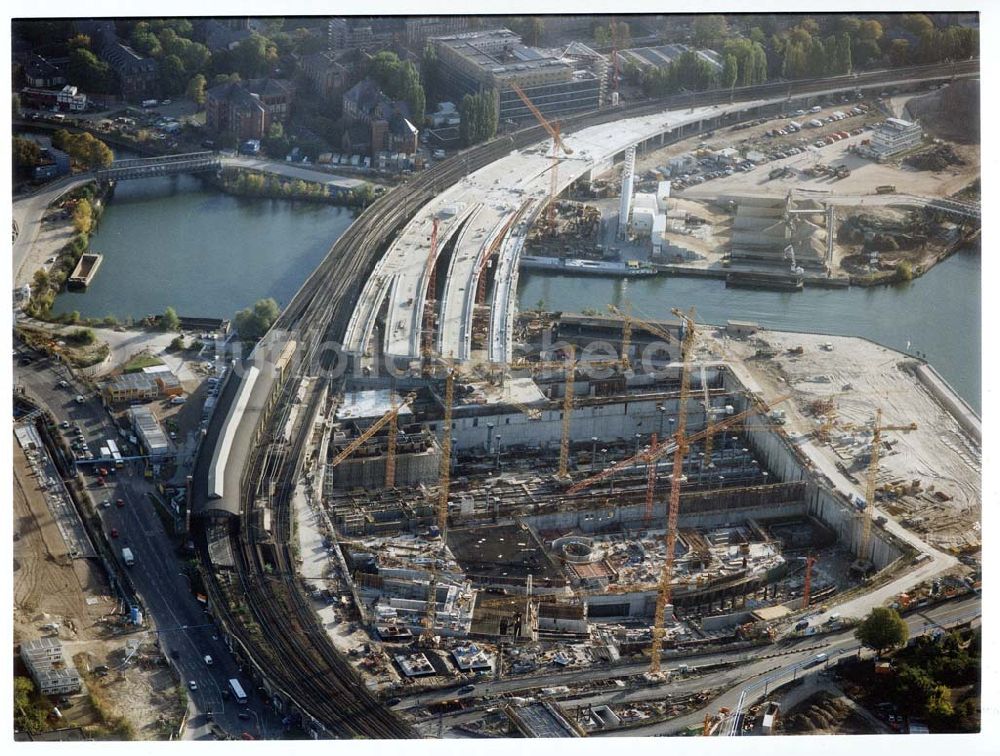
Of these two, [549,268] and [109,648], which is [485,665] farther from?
[549,268]

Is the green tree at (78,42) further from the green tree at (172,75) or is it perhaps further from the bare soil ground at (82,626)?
the bare soil ground at (82,626)

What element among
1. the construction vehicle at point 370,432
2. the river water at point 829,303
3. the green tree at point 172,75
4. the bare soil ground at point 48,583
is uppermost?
the green tree at point 172,75

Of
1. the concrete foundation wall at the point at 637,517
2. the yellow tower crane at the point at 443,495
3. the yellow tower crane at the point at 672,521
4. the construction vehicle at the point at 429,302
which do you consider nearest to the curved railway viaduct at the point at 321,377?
the construction vehicle at the point at 429,302

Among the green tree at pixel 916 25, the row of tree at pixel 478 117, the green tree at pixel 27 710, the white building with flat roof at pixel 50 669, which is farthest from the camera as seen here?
the row of tree at pixel 478 117

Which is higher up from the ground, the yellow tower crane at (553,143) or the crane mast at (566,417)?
the yellow tower crane at (553,143)

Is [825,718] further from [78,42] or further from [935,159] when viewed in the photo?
[78,42]

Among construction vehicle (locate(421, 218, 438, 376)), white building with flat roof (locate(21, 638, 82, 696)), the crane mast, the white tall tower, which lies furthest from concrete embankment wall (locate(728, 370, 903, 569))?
white building with flat roof (locate(21, 638, 82, 696))

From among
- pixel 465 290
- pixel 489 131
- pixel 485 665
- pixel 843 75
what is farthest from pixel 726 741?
pixel 843 75
